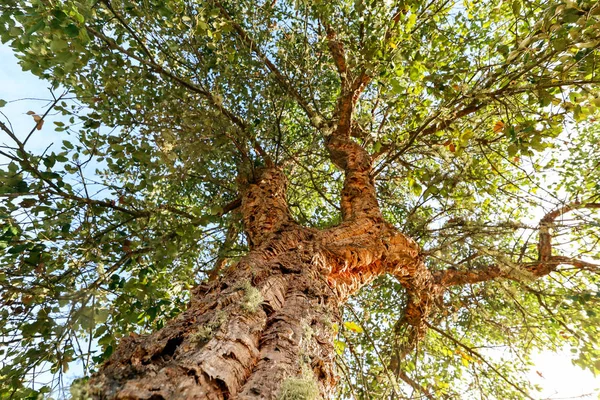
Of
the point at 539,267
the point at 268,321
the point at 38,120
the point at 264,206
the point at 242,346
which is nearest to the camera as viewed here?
the point at 242,346

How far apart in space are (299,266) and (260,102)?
11.3 ft

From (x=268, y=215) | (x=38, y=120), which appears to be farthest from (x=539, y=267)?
(x=38, y=120)

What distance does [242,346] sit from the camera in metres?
1.57

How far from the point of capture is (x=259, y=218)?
376cm

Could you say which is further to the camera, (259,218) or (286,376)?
(259,218)

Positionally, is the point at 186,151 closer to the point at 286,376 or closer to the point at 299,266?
the point at 299,266

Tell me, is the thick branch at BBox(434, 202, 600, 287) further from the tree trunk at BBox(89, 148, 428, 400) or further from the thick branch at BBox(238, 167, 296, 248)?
the thick branch at BBox(238, 167, 296, 248)

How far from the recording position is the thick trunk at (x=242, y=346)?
1.21 m

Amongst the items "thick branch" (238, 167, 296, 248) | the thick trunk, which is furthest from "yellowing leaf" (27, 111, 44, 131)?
the thick trunk

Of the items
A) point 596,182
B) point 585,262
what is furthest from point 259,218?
point 596,182

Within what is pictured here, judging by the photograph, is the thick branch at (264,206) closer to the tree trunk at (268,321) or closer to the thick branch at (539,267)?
the tree trunk at (268,321)

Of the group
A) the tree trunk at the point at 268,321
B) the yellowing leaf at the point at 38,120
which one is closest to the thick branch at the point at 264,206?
the tree trunk at the point at 268,321

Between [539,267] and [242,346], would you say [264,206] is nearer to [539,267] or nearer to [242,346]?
[242,346]

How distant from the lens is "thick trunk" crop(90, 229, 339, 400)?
3.96 feet
